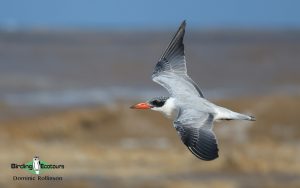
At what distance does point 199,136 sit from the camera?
8898 millimetres

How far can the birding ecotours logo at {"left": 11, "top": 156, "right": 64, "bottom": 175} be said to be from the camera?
13789 millimetres

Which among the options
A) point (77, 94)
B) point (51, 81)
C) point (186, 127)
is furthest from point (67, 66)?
point (186, 127)

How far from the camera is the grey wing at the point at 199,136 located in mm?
8523

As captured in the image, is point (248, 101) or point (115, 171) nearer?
point (115, 171)

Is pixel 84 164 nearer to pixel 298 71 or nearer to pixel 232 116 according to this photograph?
pixel 232 116

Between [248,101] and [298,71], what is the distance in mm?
9450

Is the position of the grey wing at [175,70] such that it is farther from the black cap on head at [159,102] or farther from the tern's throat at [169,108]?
the tern's throat at [169,108]

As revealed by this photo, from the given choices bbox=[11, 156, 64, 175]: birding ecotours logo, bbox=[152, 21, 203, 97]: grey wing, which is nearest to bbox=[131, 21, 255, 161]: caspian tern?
bbox=[152, 21, 203, 97]: grey wing

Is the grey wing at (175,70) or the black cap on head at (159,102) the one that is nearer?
the black cap on head at (159,102)

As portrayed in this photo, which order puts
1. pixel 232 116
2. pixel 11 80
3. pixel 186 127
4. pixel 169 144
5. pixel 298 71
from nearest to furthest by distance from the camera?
pixel 186 127 → pixel 232 116 → pixel 169 144 → pixel 11 80 → pixel 298 71

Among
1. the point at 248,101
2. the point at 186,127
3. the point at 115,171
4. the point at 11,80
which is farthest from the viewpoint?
the point at 11,80

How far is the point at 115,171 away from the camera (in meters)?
15.0

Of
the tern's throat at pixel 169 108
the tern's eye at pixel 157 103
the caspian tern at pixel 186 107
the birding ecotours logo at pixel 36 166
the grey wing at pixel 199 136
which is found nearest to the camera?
the grey wing at pixel 199 136

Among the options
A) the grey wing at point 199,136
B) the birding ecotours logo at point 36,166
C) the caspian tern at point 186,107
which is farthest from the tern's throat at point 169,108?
the birding ecotours logo at point 36,166
